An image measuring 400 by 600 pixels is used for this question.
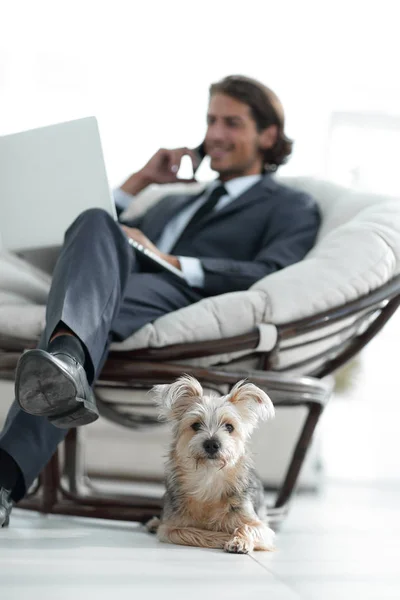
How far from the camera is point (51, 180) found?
1.92m

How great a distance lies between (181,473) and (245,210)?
101 cm

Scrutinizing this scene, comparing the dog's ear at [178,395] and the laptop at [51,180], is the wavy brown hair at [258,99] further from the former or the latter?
the dog's ear at [178,395]

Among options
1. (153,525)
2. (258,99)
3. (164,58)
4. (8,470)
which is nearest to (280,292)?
(153,525)

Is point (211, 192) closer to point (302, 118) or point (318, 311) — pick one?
point (318, 311)

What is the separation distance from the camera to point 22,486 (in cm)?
161

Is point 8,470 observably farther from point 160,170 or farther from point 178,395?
point 160,170

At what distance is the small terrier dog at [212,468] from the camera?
1.45 meters

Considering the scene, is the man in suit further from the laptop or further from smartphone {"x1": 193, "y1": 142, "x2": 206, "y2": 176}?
the laptop

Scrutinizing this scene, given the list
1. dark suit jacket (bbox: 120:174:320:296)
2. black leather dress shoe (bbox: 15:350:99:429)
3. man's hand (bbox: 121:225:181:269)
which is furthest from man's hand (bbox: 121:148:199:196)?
black leather dress shoe (bbox: 15:350:99:429)

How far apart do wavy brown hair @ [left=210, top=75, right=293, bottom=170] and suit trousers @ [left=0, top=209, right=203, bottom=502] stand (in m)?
0.89

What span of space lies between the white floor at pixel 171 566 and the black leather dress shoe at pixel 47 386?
23cm

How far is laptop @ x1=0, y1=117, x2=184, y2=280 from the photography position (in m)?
1.90

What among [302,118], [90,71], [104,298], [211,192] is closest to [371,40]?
[302,118]

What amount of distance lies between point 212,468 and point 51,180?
83 centimetres
